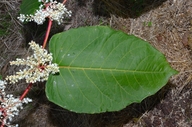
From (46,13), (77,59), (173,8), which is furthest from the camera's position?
(173,8)

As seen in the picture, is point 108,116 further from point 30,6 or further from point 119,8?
point 30,6

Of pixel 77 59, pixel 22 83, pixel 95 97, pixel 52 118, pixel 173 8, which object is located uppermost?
pixel 173 8

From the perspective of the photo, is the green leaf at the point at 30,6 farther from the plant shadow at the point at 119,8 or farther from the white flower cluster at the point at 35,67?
the plant shadow at the point at 119,8

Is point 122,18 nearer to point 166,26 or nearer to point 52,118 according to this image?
point 166,26

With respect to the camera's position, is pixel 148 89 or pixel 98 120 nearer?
pixel 148 89

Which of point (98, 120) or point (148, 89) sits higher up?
point (148, 89)

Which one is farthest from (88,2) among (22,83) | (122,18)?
(22,83)

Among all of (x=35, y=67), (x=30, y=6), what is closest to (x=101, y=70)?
(x=35, y=67)
